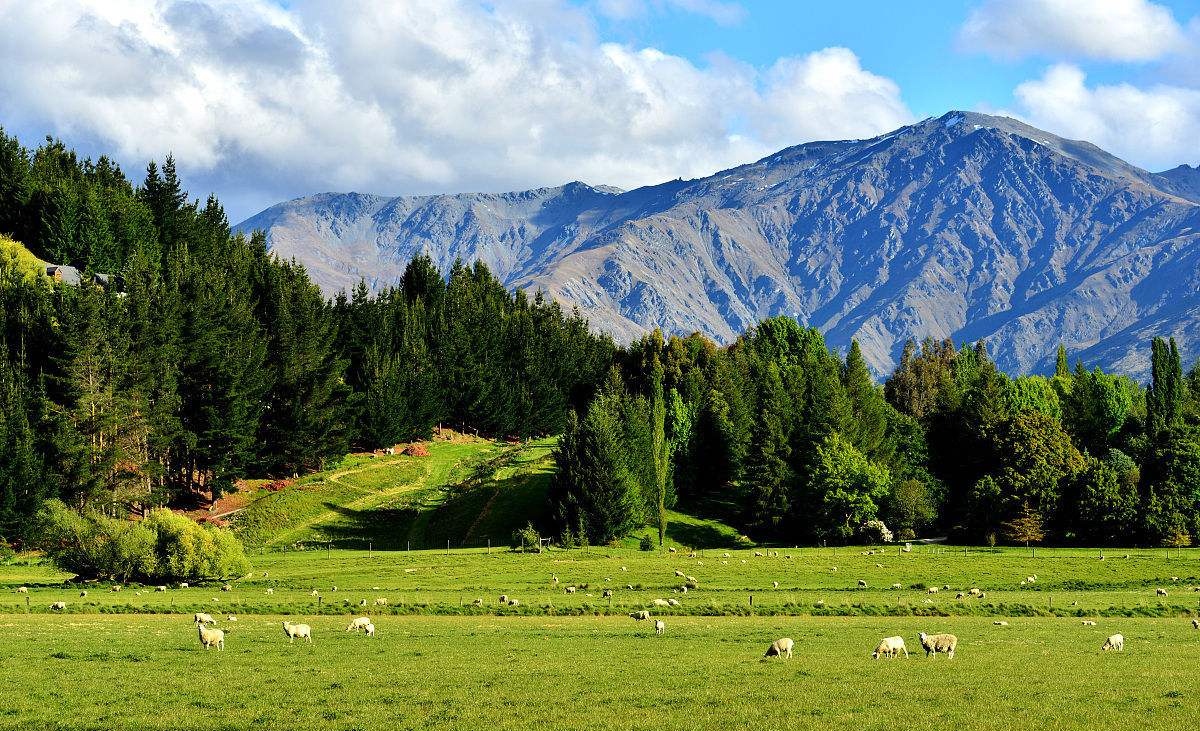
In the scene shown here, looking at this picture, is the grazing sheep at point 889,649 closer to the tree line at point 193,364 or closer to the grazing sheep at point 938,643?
the grazing sheep at point 938,643

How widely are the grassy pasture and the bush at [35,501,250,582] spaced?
25.9 meters

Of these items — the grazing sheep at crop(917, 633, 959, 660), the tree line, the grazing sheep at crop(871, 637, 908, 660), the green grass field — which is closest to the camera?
the green grass field

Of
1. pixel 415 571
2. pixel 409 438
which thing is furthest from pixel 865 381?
pixel 415 571

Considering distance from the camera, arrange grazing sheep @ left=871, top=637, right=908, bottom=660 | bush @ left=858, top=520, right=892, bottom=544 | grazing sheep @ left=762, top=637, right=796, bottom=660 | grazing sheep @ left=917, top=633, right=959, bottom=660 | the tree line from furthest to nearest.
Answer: bush @ left=858, top=520, right=892, bottom=544 → the tree line → grazing sheep @ left=762, top=637, right=796, bottom=660 → grazing sheep @ left=917, top=633, right=959, bottom=660 → grazing sheep @ left=871, top=637, right=908, bottom=660

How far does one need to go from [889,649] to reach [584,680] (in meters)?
12.9

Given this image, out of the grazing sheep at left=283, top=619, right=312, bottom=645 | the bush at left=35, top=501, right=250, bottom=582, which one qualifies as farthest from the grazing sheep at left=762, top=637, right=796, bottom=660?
the bush at left=35, top=501, right=250, bottom=582

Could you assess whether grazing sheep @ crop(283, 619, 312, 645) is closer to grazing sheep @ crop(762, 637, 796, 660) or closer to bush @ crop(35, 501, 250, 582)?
grazing sheep @ crop(762, 637, 796, 660)

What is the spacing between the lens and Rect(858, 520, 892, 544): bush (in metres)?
123

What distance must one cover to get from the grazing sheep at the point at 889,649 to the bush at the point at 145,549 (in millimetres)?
54451

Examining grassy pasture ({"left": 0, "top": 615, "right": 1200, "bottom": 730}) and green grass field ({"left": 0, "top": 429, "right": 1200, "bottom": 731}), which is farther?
green grass field ({"left": 0, "top": 429, "right": 1200, "bottom": 731})

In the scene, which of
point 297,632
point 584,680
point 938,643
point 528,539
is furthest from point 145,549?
point 938,643

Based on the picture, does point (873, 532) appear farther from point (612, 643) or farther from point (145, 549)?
point (612, 643)

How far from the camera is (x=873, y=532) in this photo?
123375 mm

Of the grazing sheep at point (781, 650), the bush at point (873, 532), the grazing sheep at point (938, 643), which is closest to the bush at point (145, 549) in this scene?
the grazing sheep at point (781, 650)
